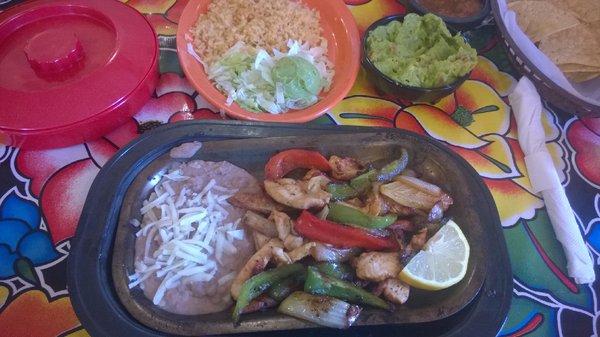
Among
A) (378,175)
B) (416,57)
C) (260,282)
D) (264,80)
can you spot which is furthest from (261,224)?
(416,57)

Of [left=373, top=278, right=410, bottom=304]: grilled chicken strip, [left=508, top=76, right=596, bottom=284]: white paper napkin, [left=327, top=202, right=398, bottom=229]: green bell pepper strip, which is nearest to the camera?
[left=373, top=278, right=410, bottom=304]: grilled chicken strip

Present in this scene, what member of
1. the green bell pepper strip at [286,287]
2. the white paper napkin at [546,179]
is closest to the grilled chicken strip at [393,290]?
the green bell pepper strip at [286,287]

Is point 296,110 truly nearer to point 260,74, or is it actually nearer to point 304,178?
point 260,74

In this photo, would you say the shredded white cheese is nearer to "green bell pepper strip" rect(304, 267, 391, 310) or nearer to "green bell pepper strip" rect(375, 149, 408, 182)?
"green bell pepper strip" rect(304, 267, 391, 310)

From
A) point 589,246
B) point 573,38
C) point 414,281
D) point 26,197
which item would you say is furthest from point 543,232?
point 26,197

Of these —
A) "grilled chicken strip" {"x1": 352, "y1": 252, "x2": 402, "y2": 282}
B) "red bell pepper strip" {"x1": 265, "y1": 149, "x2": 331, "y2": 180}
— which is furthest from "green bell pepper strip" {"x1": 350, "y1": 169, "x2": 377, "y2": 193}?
"grilled chicken strip" {"x1": 352, "y1": 252, "x2": 402, "y2": 282}

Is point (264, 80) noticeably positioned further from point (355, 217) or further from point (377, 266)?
point (377, 266)
